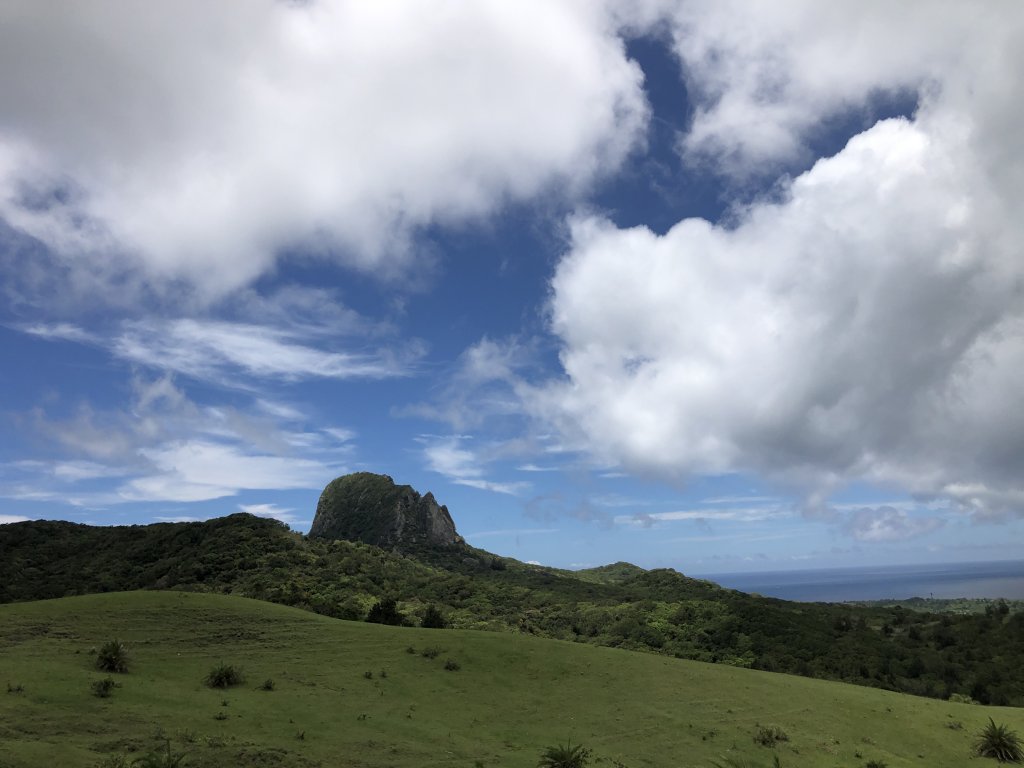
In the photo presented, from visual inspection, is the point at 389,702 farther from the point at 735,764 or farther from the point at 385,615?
the point at 385,615

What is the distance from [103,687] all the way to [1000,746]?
45633 millimetres

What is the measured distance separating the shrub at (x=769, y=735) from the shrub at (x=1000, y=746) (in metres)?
11.6

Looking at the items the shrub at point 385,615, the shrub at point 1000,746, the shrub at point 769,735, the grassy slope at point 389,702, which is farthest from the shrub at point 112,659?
the shrub at point 1000,746

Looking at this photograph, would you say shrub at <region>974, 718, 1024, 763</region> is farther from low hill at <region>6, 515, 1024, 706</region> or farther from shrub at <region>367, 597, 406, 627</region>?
shrub at <region>367, 597, 406, 627</region>

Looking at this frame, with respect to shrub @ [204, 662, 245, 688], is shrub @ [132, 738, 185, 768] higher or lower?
lower

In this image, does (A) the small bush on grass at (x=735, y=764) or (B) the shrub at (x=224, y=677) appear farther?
(B) the shrub at (x=224, y=677)

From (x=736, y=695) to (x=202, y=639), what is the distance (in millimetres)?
32718

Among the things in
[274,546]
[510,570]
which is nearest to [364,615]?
[274,546]

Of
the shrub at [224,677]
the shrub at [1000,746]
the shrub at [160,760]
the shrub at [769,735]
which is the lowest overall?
the shrub at [1000,746]

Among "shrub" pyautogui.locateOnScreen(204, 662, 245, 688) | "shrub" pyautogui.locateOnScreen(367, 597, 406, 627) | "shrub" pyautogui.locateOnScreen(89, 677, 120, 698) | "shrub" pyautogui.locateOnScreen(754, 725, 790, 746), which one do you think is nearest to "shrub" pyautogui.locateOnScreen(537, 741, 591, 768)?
"shrub" pyautogui.locateOnScreen(754, 725, 790, 746)

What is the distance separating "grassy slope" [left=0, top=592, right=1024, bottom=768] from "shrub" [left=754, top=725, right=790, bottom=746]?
51cm

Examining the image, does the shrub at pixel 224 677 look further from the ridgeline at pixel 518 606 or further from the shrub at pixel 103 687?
the ridgeline at pixel 518 606

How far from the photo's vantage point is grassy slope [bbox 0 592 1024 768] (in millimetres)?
23625

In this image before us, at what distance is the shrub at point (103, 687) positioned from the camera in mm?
25844
